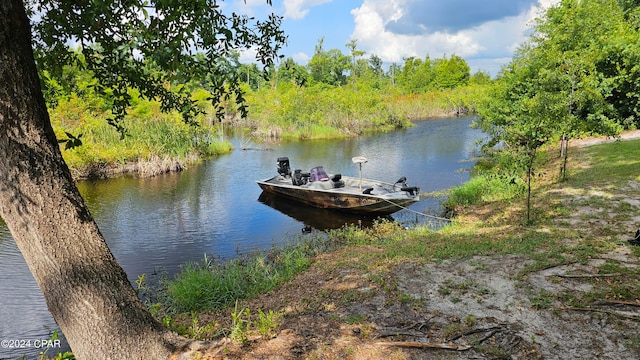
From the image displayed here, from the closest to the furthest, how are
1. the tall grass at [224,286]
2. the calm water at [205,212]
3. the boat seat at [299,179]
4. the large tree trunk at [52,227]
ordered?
the large tree trunk at [52,227], the tall grass at [224,286], the calm water at [205,212], the boat seat at [299,179]

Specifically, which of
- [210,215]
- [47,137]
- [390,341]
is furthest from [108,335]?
[210,215]

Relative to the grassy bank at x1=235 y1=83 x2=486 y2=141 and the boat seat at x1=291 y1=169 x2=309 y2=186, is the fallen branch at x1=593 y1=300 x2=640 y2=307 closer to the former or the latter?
the boat seat at x1=291 y1=169 x2=309 y2=186

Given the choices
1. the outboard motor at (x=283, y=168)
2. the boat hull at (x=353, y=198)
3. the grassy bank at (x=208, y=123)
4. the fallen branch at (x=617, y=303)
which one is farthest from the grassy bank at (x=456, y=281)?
the outboard motor at (x=283, y=168)

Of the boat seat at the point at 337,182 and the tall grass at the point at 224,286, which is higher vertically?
the boat seat at the point at 337,182

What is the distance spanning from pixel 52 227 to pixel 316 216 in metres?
11.1

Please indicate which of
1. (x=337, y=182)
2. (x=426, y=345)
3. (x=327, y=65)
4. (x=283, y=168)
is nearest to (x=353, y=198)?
(x=337, y=182)

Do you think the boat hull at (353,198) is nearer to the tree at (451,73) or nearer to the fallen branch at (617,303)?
the fallen branch at (617,303)

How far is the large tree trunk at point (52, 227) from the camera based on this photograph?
261 cm

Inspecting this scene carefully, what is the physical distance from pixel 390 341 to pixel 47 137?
333 centimetres

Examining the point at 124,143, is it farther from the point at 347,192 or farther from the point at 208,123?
the point at 347,192

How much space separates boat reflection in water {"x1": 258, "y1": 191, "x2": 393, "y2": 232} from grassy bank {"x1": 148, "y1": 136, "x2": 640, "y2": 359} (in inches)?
87.6

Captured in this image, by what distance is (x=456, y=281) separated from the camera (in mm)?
5453

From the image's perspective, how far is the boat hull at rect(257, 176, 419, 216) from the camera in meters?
12.2

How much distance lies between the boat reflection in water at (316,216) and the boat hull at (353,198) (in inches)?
8.4
